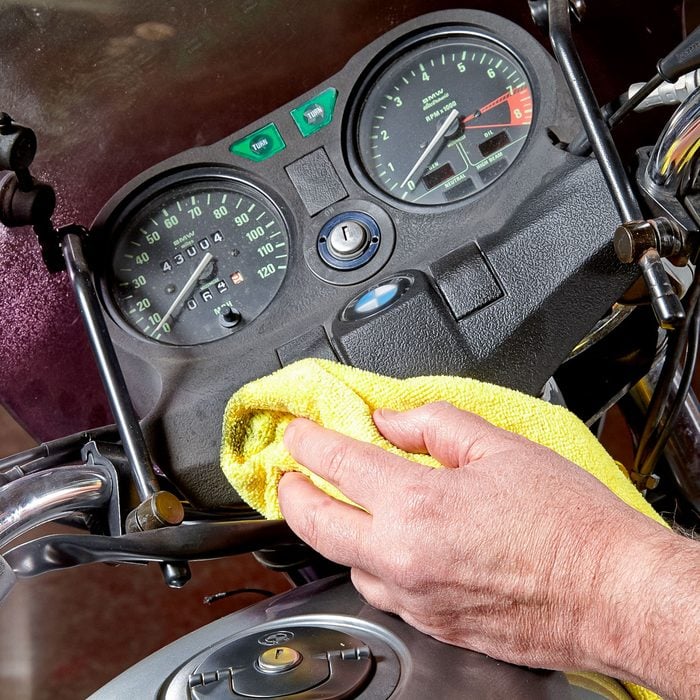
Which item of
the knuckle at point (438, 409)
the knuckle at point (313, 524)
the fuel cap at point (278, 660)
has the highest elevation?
the knuckle at point (438, 409)

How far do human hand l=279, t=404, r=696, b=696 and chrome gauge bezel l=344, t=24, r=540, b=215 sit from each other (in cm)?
34

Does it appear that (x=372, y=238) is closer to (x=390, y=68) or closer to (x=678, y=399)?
(x=390, y=68)

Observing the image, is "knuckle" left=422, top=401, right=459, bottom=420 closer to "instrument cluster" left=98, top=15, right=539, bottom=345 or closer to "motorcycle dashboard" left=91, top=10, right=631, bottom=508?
"motorcycle dashboard" left=91, top=10, right=631, bottom=508

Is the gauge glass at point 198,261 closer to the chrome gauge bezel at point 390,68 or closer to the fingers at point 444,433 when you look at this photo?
the chrome gauge bezel at point 390,68

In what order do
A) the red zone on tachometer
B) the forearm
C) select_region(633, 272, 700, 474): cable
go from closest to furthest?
1. the forearm
2. select_region(633, 272, 700, 474): cable
3. the red zone on tachometer

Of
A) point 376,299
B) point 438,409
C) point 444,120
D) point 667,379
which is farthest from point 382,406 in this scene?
point 444,120

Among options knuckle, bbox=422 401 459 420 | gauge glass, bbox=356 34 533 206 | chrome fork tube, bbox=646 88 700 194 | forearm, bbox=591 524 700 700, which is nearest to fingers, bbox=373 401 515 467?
knuckle, bbox=422 401 459 420

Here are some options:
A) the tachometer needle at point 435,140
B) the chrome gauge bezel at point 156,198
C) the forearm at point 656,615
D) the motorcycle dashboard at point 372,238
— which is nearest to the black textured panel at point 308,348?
the motorcycle dashboard at point 372,238

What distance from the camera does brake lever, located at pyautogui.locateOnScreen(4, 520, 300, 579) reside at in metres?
0.55

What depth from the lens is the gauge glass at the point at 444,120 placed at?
34.9 inches

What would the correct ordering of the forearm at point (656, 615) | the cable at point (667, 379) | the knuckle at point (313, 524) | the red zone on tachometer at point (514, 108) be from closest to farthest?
the forearm at point (656, 615), the knuckle at point (313, 524), the cable at point (667, 379), the red zone on tachometer at point (514, 108)

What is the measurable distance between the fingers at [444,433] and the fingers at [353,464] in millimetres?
27

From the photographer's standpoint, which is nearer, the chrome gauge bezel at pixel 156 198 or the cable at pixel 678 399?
the cable at pixel 678 399

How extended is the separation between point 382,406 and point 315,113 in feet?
1.31
